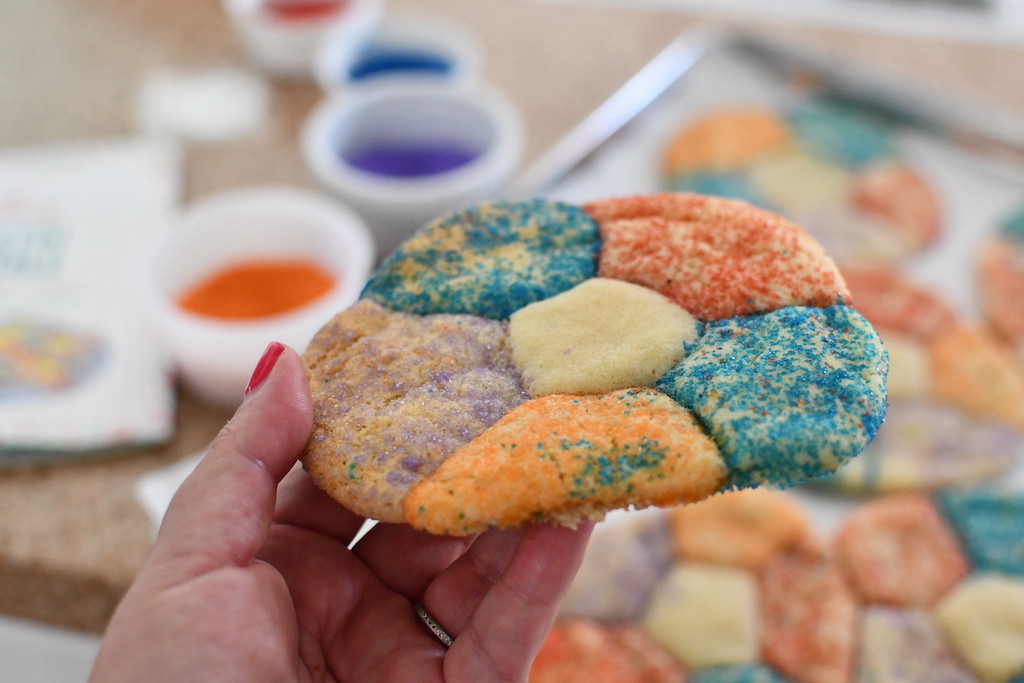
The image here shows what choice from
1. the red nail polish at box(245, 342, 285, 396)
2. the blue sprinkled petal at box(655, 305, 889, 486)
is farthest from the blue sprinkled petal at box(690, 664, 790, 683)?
the red nail polish at box(245, 342, 285, 396)

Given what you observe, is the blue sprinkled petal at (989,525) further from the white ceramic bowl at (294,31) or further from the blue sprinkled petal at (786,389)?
the white ceramic bowl at (294,31)

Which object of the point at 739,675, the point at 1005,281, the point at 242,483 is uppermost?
the point at 242,483

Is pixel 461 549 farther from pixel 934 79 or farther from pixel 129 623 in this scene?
pixel 934 79

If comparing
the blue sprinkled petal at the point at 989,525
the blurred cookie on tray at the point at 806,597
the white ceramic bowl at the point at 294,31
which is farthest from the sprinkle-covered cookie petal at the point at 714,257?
the white ceramic bowl at the point at 294,31

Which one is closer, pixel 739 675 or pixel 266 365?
pixel 266 365

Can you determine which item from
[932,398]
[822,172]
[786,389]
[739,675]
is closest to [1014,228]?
[822,172]

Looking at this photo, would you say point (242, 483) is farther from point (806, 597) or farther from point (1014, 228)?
point (1014, 228)

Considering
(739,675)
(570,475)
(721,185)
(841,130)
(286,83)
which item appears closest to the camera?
(570,475)

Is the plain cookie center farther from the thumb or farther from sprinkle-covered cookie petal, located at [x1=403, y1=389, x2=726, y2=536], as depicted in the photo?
the thumb
